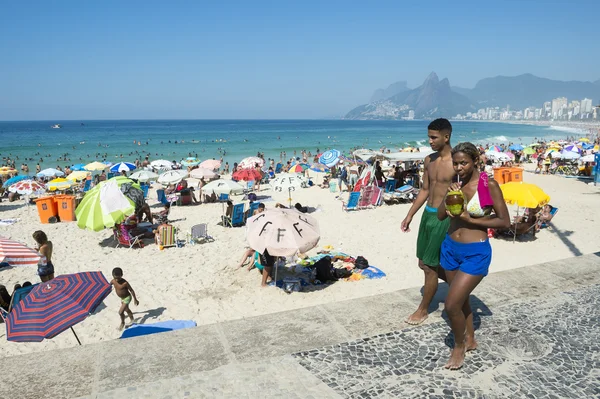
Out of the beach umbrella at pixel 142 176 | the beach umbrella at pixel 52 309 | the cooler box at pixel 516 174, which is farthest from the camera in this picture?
the cooler box at pixel 516 174

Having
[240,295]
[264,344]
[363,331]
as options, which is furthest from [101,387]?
[240,295]

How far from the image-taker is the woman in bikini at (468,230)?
A: 247 centimetres

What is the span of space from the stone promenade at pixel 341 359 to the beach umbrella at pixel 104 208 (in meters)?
6.11

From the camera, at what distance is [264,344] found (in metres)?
2.81

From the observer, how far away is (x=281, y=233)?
574cm

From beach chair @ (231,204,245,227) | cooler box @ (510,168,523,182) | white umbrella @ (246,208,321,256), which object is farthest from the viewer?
cooler box @ (510,168,523,182)

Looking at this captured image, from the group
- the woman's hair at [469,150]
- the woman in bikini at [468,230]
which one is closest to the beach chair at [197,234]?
the woman in bikini at [468,230]

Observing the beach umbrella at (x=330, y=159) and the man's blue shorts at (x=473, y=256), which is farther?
the beach umbrella at (x=330, y=159)

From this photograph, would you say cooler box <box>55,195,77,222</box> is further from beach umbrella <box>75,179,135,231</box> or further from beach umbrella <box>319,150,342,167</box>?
beach umbrella <box>319,150,342,167</box>

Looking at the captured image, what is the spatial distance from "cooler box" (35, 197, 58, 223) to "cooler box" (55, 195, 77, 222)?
19 centimetres

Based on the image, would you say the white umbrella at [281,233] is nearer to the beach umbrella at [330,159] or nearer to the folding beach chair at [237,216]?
the folding beach chair at [237,216]

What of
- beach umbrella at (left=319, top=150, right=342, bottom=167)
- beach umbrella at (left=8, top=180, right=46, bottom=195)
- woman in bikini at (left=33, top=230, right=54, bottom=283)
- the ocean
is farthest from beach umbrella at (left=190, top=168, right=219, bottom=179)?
the ocean

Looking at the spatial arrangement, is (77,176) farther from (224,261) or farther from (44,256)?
(44,256)

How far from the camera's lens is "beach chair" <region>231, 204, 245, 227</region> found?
11.0 meters
